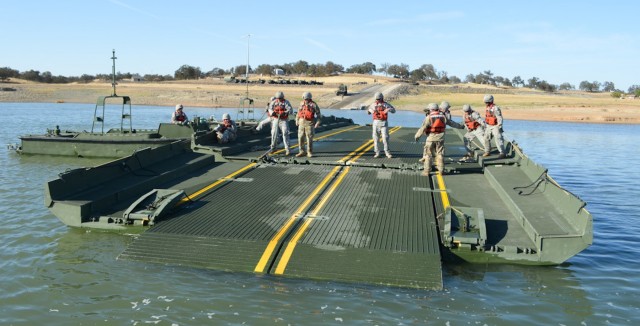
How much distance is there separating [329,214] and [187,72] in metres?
148

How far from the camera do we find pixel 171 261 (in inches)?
334

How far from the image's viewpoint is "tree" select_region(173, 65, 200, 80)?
5945 inches

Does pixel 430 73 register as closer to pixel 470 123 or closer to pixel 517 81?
pixel 517 81

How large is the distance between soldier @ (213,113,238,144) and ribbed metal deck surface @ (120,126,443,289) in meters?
3.78

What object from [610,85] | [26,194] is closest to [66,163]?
[26,194]

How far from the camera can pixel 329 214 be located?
1032cm

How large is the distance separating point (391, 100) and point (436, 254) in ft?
277

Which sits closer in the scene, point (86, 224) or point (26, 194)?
point (86, 224)

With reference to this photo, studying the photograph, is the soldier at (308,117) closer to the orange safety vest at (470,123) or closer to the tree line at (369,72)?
Result: the orange safety vest at (470,123)

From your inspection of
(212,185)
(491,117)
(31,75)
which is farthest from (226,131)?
(31,75)

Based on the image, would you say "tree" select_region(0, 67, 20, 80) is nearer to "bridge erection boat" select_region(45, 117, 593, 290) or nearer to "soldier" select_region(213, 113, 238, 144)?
"soldier" select_region(213, 113, 238, 144)

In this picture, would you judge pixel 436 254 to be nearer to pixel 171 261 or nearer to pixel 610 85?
pixel 171 261

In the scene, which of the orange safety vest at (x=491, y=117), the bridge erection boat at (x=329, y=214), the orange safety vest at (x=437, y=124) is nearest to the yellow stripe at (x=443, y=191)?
the bridge erection boat at (x=329, y=214)

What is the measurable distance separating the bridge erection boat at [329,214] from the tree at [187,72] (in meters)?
143
